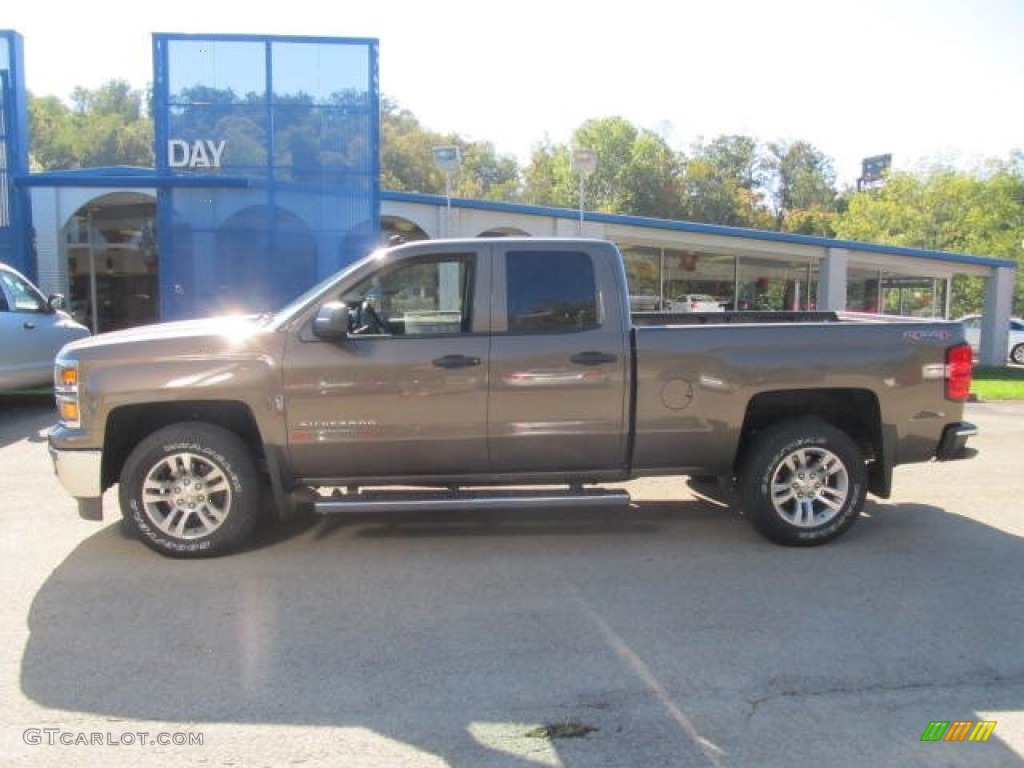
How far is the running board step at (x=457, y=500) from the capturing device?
5234 millimetres

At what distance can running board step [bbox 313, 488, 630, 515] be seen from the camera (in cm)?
523

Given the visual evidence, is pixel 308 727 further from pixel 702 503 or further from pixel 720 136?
pixel 720 136

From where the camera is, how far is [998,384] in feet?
53.7

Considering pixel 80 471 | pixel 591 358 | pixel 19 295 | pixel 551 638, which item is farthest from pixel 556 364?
pixel 19 295

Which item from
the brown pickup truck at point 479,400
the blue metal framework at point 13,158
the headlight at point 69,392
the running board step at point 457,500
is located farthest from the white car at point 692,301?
the headlight at point 69,392

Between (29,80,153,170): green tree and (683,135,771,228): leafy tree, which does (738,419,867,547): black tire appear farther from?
(29,80,153,170): green tree

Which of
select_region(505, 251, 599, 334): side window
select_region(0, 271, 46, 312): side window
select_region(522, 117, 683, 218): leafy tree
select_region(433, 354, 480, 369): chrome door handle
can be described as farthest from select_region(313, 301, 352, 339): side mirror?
select_region(522, 117, 683, 218): leafy tree

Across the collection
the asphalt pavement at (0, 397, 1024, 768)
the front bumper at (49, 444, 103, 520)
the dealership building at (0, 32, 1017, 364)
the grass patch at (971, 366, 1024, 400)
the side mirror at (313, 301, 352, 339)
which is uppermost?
the dealership building at (0, 32, 1017, 364)

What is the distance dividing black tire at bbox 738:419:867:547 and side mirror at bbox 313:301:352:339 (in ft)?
9.20

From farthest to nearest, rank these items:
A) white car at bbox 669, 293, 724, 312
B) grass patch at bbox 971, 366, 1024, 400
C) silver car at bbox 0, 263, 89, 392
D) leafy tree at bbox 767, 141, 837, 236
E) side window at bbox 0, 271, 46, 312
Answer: leafy tree at bbox 767, 141, 837, 236 < white car at bbox 669, 293, 724, 312 < grass patch at bbox 971, 366, 1024, 400 < side window at bbox 0, 271, 46, 312 < silver car at bbox 0, 263, 89, 392

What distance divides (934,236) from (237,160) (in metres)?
36.3

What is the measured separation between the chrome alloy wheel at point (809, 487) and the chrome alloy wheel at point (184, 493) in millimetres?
3573

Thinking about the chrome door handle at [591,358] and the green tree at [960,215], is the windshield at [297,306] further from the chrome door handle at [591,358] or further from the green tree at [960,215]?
the green tree at [960,215]

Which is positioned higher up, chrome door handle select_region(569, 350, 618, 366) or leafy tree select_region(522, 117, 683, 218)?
leafy tree select_region(522, 117, 683, 218)
